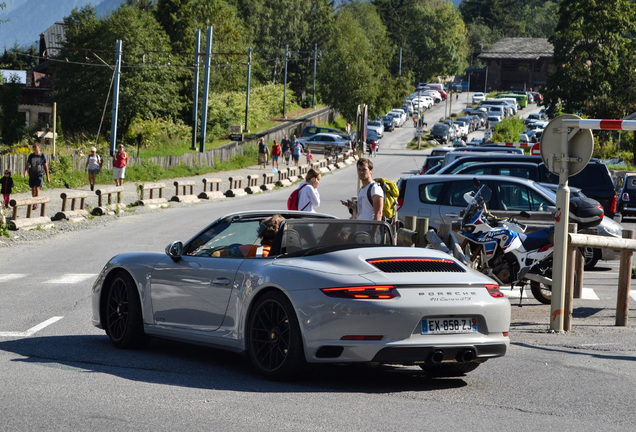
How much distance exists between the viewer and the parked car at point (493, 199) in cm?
1730

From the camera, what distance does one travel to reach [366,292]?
7102mm

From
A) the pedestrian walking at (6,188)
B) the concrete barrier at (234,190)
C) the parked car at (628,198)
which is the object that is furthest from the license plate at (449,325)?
the concrete barrier at (234,190)

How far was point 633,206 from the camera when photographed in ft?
102

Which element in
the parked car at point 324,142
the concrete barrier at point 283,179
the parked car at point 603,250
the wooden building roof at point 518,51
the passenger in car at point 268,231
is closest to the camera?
the passenger in car at point 268,231

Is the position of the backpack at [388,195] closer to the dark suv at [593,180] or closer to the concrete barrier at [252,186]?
the dark suv at [593,180]

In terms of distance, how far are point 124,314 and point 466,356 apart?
344cm

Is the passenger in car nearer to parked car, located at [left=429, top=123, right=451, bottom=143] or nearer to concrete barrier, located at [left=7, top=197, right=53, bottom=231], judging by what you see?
concrete barrier, located at [left=7, top=197, right=53, bottom=231]

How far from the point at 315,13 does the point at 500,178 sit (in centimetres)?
11132

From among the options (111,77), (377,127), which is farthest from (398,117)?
(111,77)

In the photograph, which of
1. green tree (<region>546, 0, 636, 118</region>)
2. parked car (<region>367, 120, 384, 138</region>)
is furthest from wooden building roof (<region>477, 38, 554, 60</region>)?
green tree (<region>546, 0, 636, 118</region>)

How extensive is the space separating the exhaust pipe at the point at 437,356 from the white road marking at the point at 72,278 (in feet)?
30.0

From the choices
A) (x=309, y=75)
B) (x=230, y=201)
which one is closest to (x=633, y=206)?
(x=230, y=201)

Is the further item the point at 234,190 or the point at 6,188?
the point at 234,190

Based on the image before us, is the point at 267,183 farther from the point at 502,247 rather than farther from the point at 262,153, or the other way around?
the point at 502,247
